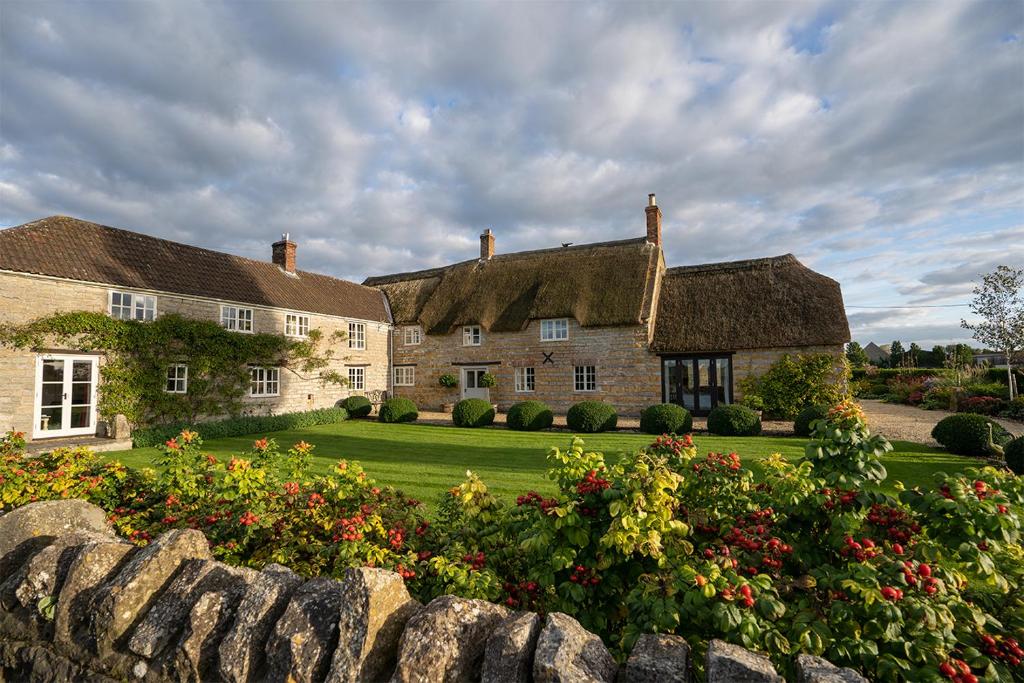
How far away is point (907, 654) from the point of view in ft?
7.07

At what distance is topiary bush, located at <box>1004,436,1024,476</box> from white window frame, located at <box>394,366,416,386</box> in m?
22.4

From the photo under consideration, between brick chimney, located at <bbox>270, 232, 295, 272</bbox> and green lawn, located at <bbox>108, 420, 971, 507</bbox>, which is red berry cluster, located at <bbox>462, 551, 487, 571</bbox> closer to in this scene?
green lawn, located at <bbox>108, 420, 971, 507</bbox>

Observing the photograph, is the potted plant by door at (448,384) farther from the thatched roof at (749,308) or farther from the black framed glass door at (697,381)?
the black framed glass door at (697,381)

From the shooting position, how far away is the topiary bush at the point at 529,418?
16844mm

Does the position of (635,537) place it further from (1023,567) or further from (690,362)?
(690,362)

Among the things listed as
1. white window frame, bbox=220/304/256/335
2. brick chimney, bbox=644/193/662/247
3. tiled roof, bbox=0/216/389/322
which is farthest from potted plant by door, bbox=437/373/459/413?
brick chimney, bbox=644/193/662/247

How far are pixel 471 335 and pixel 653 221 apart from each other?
34.7 feet

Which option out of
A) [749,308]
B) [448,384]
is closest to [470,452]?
[448,384]

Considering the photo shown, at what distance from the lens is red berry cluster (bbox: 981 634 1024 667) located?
2.35m

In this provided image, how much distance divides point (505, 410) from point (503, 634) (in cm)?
2046

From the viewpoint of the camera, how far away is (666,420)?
50.1 feet

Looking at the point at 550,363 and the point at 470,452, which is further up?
the point at 550,363

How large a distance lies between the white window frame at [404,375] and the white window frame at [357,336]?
2443 millimetres

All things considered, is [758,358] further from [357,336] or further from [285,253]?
[285,253]
